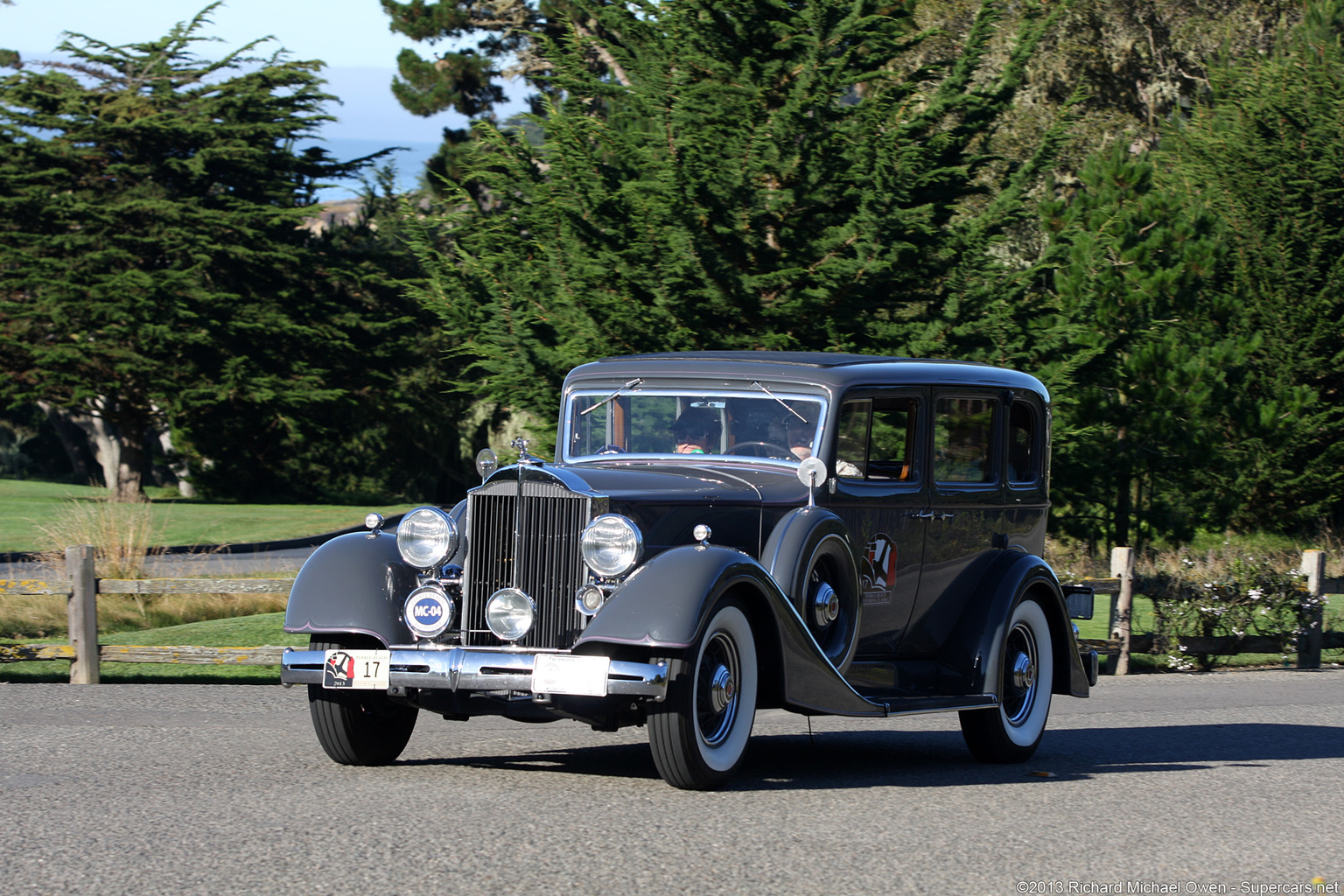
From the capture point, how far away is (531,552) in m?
6.65

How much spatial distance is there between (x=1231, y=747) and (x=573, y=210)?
11.2 m

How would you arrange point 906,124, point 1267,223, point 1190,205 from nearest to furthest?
1. point 906,124
2. point 1190,205
3. point 1267,223

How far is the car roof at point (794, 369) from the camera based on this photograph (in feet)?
25.4

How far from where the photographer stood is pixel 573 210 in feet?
58.1

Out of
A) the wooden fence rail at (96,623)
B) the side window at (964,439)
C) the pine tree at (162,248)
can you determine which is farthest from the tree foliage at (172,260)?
the side window at (964,439)

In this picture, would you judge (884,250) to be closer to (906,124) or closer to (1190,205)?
(906,124)

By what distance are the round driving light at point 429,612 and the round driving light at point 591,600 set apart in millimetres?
633

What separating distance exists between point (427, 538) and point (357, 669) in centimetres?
70

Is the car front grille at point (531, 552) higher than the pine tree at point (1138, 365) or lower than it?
lower

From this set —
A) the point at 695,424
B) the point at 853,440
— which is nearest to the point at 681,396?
the point at 695,424

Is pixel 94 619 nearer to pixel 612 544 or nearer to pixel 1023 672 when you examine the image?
pixel 612 544

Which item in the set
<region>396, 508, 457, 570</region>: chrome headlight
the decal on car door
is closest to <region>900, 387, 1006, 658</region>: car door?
the decal on car door

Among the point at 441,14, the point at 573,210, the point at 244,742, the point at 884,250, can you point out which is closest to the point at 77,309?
the point at 441,14

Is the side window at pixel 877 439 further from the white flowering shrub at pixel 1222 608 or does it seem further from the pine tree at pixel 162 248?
the pine tree at pixel 162 248
